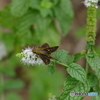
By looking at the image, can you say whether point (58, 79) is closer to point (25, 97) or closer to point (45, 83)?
point (45, 83)

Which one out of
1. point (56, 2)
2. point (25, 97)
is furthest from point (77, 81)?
point (25, 97)

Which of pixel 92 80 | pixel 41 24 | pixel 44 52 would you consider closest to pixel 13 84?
pixel 41 24

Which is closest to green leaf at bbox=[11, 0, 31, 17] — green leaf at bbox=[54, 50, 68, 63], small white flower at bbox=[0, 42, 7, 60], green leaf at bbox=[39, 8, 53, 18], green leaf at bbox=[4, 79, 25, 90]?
green leaf at bbox=[39, 8, 53, 18]

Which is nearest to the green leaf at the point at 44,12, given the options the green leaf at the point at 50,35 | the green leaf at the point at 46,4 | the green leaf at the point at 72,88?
the green leaf at the point at 46,4

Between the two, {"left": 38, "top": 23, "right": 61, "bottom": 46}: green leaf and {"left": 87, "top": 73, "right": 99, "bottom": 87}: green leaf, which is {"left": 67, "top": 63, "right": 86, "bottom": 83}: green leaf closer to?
{"left": 87, "top": 73, "right": 99, "bottom": 87}: green leaf

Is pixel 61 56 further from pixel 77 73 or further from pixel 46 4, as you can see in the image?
pixel 46 4

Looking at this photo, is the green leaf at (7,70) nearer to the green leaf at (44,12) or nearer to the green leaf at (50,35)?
the green leaf at (50,35)
